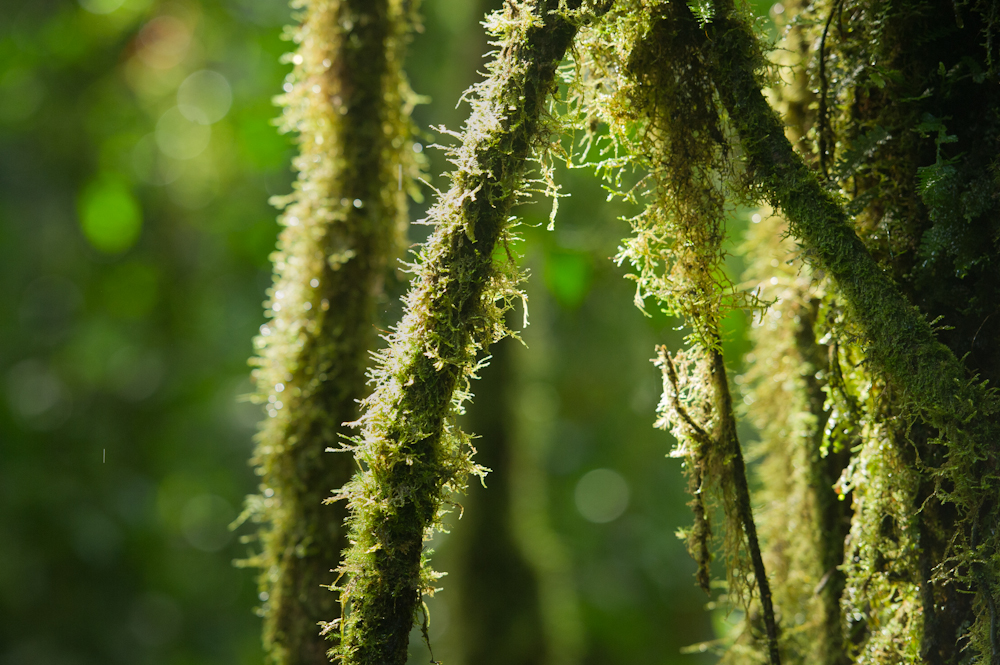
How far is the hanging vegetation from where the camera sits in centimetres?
60

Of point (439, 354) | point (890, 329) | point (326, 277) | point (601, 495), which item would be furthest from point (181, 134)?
point (890, 329)

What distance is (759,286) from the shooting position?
705 mm

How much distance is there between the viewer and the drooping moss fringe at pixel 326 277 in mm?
945

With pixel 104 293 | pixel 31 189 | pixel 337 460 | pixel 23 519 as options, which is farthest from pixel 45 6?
pixel 337 460

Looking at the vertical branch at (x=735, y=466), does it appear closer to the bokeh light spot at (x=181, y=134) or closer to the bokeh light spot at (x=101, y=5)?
the bokeh light spot at (x=101, y=5)

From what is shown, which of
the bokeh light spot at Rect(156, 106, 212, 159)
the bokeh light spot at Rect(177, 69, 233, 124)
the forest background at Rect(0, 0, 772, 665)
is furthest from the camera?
the bokeh light spot at Rect(156, 106, 212, 159)

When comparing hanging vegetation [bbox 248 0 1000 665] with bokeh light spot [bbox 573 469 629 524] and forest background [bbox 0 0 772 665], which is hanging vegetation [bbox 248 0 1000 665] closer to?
forest background [bbox 0 0 772 665]

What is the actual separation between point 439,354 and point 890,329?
43 cm

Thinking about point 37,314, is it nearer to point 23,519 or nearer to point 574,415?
point 23,519

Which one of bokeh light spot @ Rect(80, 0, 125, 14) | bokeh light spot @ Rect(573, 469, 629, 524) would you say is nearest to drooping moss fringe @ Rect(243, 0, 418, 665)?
bokeh light spot @ Rect(80, 0, 125, 14)

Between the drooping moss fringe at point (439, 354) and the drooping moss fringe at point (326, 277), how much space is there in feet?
1.14

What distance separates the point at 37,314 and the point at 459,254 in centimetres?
563

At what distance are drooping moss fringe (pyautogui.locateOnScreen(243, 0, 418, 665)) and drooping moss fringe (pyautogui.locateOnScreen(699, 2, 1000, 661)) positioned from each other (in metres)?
0.55

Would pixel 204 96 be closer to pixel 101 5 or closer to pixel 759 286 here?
pixel 101 5
